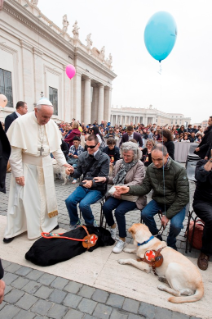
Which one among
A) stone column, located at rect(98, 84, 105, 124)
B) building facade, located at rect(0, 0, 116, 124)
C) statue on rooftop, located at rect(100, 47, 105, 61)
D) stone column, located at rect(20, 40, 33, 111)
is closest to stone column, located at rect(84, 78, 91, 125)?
building facade, located at rect(0, 0, 116, 124)

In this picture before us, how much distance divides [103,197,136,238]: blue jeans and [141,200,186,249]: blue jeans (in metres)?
0.29

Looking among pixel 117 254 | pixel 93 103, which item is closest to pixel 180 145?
pixel 117 254

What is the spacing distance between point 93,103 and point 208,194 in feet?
109

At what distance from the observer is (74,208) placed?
346 cm

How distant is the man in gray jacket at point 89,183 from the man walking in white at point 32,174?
1.25ft

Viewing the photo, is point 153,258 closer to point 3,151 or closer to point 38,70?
point 3,151

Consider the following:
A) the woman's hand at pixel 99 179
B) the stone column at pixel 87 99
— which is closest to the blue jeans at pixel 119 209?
the woman's hand at pixel 99 179

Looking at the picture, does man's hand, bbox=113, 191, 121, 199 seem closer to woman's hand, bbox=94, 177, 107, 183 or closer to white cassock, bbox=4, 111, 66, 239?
woman's hand, bbox=94, 177, 107, 183

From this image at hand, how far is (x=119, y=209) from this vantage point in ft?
10.2

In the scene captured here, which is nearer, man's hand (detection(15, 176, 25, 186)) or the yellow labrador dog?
the yellow labrador dog

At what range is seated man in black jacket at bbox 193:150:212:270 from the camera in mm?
2699

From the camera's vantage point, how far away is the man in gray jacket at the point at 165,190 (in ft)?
9.25

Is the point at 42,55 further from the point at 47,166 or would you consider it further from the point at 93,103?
the point at 47,166

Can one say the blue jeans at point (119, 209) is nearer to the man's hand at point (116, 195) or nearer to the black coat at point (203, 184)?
the man's hand at point (116, 195)
